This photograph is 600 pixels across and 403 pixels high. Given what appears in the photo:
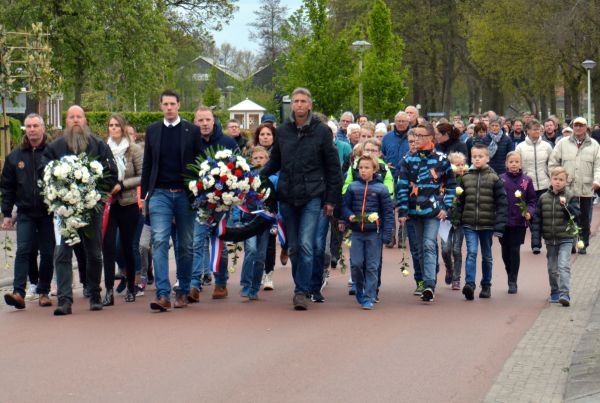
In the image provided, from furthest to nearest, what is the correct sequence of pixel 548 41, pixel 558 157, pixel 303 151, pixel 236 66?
pixel 236 66
pixel 548 41
pixel 558 157
pixel 303 151

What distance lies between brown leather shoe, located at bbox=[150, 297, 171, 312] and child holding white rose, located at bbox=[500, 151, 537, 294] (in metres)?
4.04

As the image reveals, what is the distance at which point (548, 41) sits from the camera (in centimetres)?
5191

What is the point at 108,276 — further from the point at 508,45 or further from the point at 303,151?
the point at 508,45

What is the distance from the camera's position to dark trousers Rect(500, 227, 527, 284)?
12906 millimetres

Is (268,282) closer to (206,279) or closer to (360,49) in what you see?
(206,279)

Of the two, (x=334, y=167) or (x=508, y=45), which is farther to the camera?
(x=508, y=45)

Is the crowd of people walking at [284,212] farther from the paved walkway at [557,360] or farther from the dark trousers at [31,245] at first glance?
the paved walkway at [557,360]

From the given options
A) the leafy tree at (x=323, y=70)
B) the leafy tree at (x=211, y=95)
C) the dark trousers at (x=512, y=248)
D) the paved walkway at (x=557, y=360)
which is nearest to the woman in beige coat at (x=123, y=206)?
the dark trousers at (x=512, y=248)

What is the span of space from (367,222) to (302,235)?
0.67 m

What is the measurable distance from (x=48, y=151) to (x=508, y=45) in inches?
2003

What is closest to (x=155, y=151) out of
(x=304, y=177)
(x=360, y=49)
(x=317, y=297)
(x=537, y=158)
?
(x=304, y=177)

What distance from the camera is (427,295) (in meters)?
12.1

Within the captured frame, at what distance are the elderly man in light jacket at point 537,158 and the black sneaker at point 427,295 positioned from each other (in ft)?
21.5

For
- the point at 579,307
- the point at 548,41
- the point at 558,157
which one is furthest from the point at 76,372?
the point at 548,41
